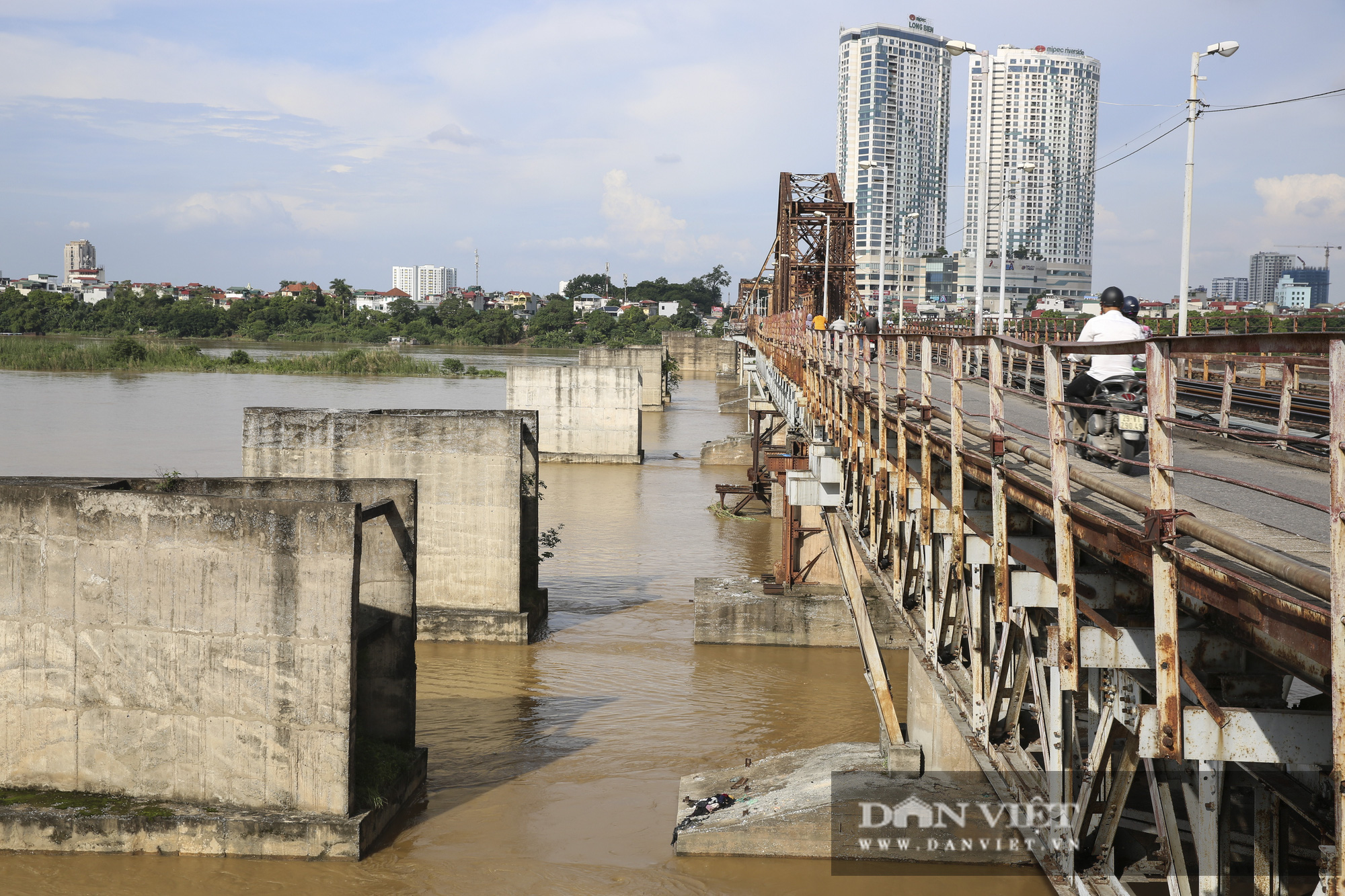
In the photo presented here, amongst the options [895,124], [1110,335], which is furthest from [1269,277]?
[1110,335]

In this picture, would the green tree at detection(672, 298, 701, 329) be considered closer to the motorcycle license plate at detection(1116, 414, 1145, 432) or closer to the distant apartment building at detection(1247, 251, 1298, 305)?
the distant apartment building at detection(1247, 251, 1298, 305)

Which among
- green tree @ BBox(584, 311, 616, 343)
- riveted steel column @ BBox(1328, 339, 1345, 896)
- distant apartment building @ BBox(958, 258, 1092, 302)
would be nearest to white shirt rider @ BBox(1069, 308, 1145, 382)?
riveted steel column @ BBox(1328, 339, 1345, 896)

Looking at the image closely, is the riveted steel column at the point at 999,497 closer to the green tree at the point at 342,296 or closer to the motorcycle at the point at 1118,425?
the motorcycle at the point at 1118,425

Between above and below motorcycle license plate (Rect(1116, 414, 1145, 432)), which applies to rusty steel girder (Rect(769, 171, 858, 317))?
above

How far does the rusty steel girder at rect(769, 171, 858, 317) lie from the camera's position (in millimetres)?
55812

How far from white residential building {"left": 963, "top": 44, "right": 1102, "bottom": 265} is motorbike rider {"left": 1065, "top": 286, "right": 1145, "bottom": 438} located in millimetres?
12945

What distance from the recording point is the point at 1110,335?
8.08m

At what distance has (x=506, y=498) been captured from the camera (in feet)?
54.5

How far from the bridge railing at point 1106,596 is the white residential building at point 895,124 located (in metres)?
123

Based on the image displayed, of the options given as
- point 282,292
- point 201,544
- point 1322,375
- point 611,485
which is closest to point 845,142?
point 282,292

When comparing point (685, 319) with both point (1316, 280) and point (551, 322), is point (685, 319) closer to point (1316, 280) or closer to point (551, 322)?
point (551, 322)

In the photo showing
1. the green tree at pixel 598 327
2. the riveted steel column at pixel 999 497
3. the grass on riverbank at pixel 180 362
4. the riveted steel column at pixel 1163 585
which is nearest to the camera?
the riveted steel column at pixel 1163 585

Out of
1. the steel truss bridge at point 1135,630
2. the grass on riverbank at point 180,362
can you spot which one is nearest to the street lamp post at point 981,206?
the steel truss bridge at point 1135,630

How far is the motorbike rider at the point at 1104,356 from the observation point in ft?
25.3
